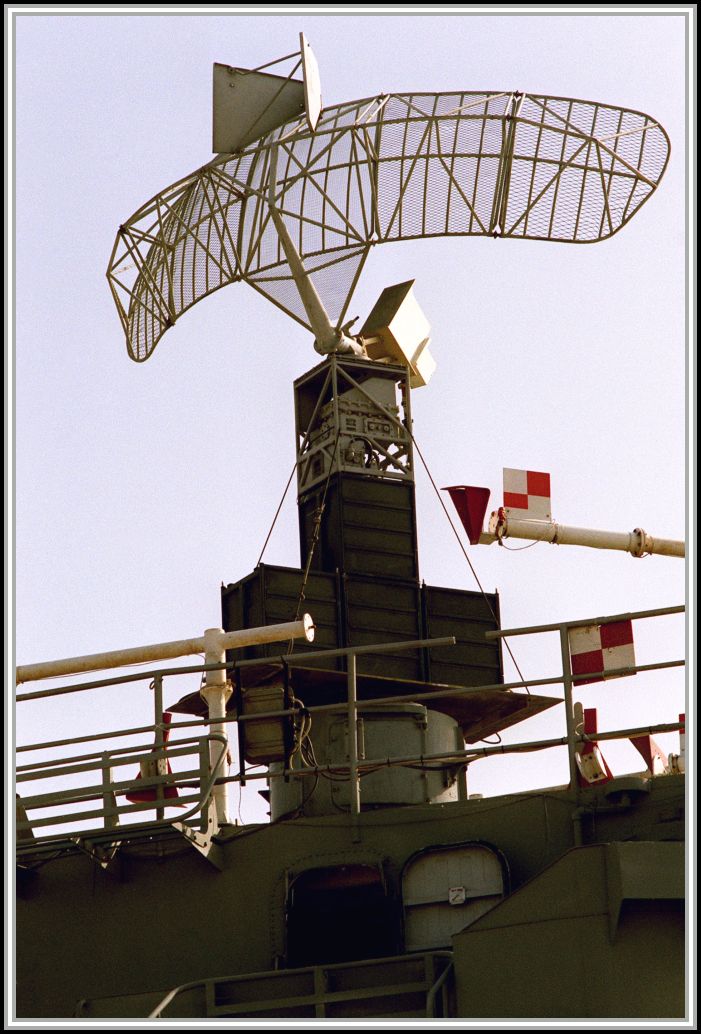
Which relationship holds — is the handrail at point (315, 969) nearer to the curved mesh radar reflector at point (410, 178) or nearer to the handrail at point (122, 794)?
the handrail at point (122, 794)

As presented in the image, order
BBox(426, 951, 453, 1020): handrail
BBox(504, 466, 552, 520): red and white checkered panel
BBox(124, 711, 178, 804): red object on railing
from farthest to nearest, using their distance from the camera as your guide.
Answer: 1. BBox(504, 466, 552, 520): red and white checkered panel
2. BBox(124, 711, 178, 804): red object on railing
3. BBox(426, 951, 453, 1020): handrail

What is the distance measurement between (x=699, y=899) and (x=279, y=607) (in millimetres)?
6845

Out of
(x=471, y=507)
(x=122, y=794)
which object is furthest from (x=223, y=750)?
(x=471, y=507)

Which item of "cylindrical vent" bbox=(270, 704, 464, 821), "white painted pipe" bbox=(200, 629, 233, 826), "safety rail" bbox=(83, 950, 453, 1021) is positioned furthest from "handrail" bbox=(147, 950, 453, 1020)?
"cylindrical vent" bbox=(270, 704, 464, 821)

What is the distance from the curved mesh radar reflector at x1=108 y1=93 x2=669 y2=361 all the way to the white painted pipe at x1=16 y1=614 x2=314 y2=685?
5344mm

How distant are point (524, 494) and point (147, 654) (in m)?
4.24

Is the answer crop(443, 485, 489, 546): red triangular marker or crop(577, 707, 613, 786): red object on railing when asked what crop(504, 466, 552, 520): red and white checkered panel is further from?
crop(577, 707, 613, 786): red object on railing

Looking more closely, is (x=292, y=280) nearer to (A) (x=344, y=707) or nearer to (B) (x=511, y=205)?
(B) (x=511, y=205)

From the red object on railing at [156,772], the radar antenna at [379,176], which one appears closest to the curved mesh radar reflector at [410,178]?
the radar antenna at [379,176]

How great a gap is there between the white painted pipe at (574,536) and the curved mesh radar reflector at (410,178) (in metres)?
3.82

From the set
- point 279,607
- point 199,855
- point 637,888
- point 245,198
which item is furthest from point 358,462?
point 637,888

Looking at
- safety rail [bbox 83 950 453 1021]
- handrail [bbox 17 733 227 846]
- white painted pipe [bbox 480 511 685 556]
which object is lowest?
safety rail [bbox 83 950 453 1021]

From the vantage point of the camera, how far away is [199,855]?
14273 millimetres

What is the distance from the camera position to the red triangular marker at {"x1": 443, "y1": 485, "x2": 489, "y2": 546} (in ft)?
56.9
